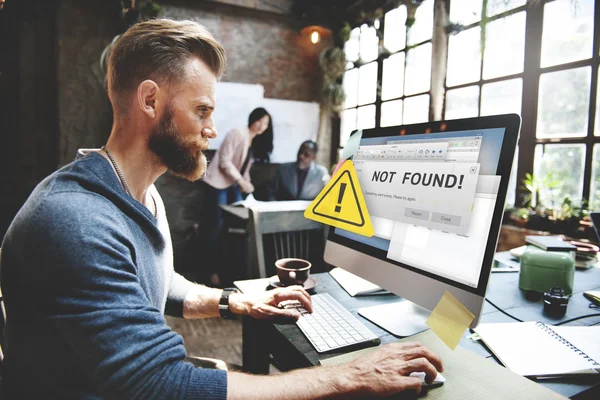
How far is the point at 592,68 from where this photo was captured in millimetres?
2225

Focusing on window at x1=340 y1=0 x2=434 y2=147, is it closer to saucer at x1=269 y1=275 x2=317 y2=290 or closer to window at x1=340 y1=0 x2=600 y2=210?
window at x1=340 y1=0 x2=600 y2=210

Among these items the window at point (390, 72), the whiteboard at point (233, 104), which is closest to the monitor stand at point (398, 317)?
the window at point (390, 72)

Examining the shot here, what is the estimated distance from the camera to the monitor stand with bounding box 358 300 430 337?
0.90 metres

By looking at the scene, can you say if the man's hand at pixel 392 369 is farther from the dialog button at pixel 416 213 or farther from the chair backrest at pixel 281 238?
the chair backrest at pixel 281 238

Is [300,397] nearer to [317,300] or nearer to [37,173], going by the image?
[317,300]

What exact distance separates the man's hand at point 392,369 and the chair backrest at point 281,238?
0.89 meters

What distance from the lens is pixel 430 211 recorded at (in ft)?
2.85

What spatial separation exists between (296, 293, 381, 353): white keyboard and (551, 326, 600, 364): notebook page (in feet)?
1.45

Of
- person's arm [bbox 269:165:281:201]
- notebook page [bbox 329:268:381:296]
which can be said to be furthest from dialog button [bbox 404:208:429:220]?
person's arm [bbox 269:165:281:201]

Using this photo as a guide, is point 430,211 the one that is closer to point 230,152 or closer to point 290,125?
point 230,152

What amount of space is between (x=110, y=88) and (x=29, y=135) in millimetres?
3508

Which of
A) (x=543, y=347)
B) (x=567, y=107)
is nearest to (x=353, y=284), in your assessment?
(x=543, y=347)

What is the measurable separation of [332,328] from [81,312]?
0.54m

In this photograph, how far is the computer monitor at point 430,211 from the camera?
76cm
